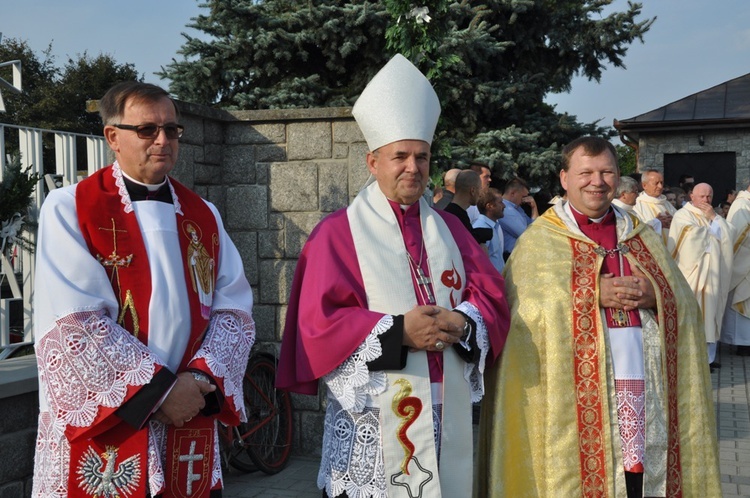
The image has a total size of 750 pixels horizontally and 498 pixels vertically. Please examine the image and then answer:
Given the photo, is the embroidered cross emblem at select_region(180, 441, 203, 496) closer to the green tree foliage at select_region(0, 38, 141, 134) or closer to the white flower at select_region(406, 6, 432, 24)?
the white flower at select_region(406, 6, 432, 24)

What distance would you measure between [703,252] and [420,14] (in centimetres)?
491

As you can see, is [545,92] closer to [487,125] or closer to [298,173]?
[487,125]

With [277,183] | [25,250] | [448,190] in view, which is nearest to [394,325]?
[25,250]

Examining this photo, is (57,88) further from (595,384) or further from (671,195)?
(595,384)

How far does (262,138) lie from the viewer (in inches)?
226

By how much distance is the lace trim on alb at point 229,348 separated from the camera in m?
2.78

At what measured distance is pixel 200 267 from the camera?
2.91m

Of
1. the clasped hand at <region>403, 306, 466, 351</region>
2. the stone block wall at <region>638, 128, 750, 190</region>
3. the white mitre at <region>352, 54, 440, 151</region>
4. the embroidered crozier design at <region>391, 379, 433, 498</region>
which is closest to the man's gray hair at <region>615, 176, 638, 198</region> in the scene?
the white mitre at <region>352, 54, 440, 151</region>

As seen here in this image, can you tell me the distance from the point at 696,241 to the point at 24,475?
798 centimetres

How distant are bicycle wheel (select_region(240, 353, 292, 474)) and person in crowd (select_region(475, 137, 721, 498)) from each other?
2.15m

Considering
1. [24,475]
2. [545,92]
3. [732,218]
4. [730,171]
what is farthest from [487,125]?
[24,475]

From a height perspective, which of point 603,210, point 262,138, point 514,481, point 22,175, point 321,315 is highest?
point 262,138

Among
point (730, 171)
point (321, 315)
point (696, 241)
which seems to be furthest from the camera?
point (730, 171)

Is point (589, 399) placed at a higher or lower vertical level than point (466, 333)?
lower
